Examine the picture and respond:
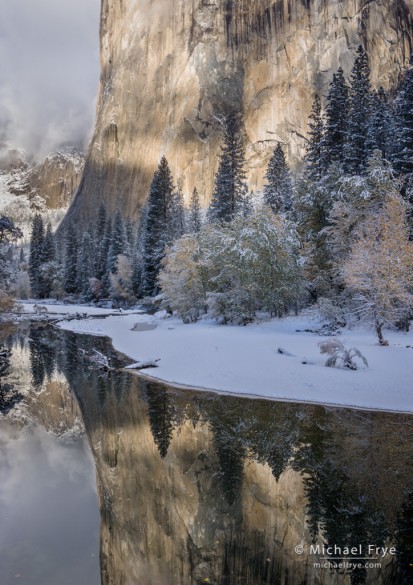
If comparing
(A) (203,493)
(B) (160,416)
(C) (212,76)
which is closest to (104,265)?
(B) (160,416)

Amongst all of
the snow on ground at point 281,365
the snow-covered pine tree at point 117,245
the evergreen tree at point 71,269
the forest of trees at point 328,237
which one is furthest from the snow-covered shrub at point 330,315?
the evergreen tree at point 71,269

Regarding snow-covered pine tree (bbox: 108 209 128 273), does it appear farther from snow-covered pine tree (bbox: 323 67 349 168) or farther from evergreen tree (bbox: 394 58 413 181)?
evergreen tree (bbox: 394 58 413 181)

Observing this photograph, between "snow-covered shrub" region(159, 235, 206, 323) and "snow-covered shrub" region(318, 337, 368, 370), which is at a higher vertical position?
"snow-covered shrub" region(159, 235, 206, 323)

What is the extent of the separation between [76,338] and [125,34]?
143 metres

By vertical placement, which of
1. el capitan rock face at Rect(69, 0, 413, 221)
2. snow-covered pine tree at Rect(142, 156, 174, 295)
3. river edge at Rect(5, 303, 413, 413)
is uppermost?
el capitan rock face at Rect(69, 0, 413, 221)

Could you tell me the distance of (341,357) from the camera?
548 inches

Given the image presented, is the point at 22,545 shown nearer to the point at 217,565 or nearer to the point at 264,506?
the point at 217,565

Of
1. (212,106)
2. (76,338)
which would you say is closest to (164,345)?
(76,338)

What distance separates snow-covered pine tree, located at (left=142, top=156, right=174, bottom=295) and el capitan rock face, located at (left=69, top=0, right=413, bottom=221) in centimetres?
4757

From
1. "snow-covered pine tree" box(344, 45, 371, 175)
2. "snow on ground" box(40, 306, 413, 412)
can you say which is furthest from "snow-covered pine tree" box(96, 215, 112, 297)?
"snow-covered pine tree" box(344, 45, 371, 175)

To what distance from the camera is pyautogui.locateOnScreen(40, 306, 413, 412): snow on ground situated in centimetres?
1209

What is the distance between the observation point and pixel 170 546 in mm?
6012

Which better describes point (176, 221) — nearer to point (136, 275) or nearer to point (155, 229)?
point (155, 229)

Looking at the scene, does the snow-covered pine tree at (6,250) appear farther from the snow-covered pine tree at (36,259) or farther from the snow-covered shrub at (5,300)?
the snow-covered pine tree at (36,259)
